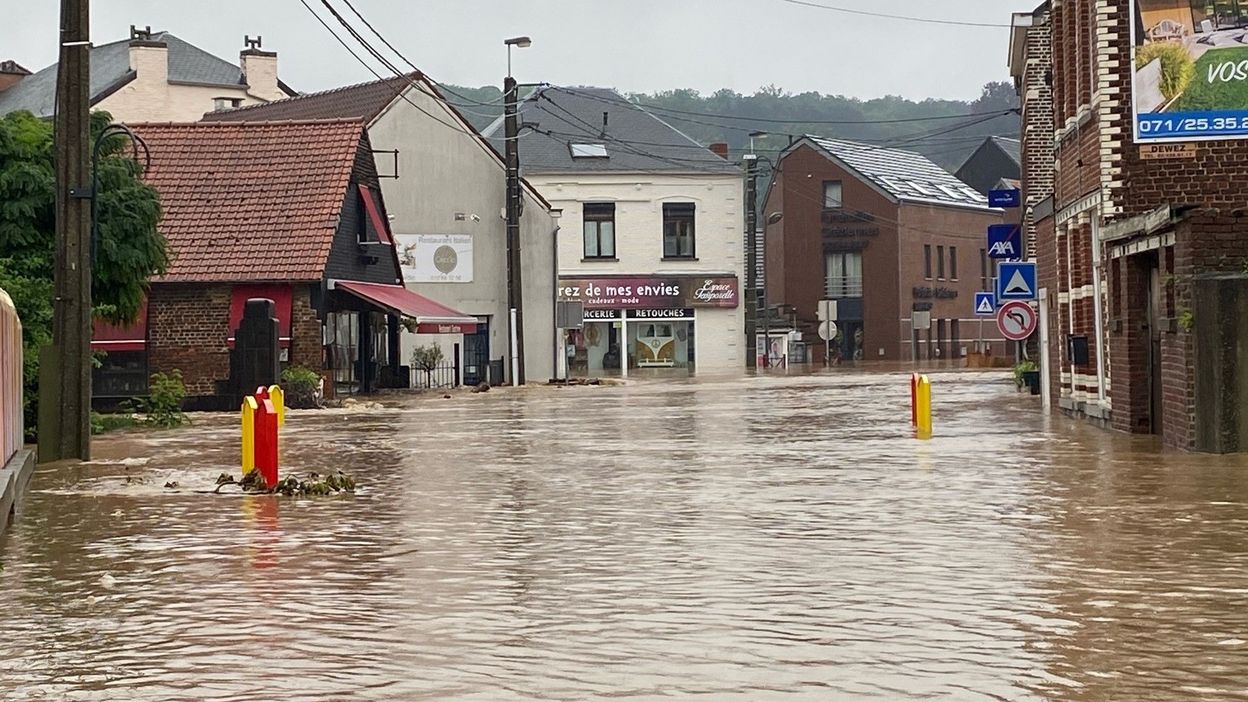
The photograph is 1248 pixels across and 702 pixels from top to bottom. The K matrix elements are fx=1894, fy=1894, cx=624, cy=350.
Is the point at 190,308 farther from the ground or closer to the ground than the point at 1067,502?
farther from the ground

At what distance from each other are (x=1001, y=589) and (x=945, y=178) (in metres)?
89.0

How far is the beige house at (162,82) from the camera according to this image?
65625mm

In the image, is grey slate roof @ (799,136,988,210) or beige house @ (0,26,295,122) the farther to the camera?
grey slate roof @ (799,136,988,210)

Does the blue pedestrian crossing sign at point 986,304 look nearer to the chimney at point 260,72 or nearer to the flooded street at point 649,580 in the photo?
the flooded street at point 649,580

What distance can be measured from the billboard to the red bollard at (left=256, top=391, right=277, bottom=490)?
1257 centimetres

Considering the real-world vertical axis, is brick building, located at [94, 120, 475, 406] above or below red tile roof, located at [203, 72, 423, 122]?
below

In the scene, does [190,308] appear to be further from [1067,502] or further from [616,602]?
[616,602]

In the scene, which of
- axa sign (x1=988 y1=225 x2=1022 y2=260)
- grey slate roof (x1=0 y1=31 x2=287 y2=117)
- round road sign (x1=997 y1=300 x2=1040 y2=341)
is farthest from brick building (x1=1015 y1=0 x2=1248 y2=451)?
grey slate roof (x1=0 y1=31 x2=287 y2=117)

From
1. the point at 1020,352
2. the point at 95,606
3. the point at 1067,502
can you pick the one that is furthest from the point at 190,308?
the point at 95,606

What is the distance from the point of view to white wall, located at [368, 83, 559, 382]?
5281 centimetres

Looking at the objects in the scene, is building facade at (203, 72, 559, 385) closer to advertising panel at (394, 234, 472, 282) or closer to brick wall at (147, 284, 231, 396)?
advertising panel at (394, 234, 472, 282)

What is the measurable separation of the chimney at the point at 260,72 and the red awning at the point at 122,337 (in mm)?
30877

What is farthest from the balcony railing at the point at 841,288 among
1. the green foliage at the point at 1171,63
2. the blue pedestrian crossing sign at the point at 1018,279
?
the green foliage at the point at 1171,63

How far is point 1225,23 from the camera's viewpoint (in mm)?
23547
